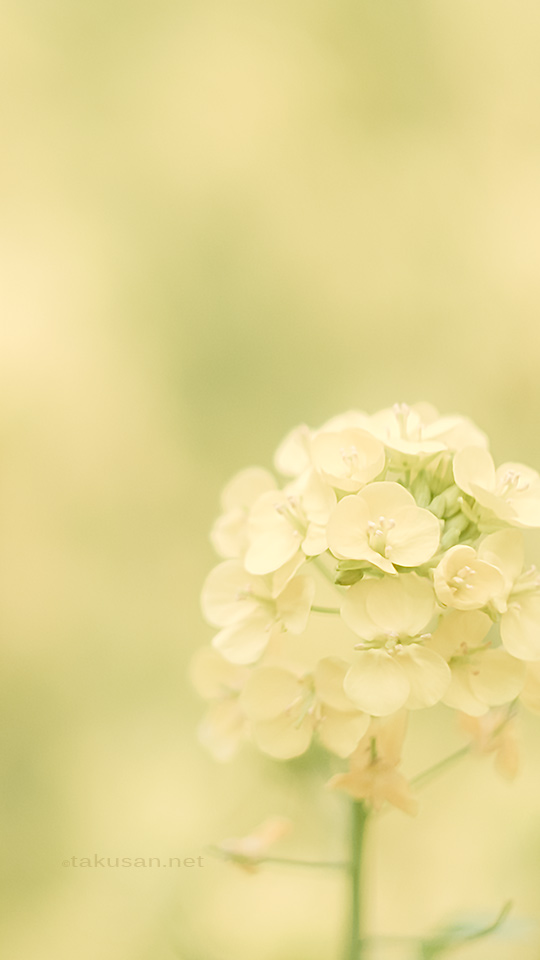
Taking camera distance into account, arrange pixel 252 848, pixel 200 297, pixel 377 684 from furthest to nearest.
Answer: pixel 200 297 → pixel 252 848 → pixel 377 684

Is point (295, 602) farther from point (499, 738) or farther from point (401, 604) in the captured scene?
point (499, 738)

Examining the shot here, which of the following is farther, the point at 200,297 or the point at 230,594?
the point at 200,297

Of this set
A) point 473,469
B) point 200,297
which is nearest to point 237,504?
point 473,469

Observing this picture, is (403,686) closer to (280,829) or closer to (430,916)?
(280,829)

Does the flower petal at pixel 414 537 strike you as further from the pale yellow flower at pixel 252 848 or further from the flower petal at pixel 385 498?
the pale yellow flower at pixel 252 848

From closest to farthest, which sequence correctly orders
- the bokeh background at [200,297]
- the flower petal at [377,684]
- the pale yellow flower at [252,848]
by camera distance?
the flower petal at [377,684] → the pale yellow flower at [252,848] → the bokeh background at [200,297]

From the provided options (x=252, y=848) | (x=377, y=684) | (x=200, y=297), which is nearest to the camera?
Answer: (x=377, y=684)

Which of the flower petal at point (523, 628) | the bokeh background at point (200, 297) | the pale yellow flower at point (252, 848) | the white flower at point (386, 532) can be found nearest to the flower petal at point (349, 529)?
the white flower at point (386, 532)

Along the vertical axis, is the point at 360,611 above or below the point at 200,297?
below
